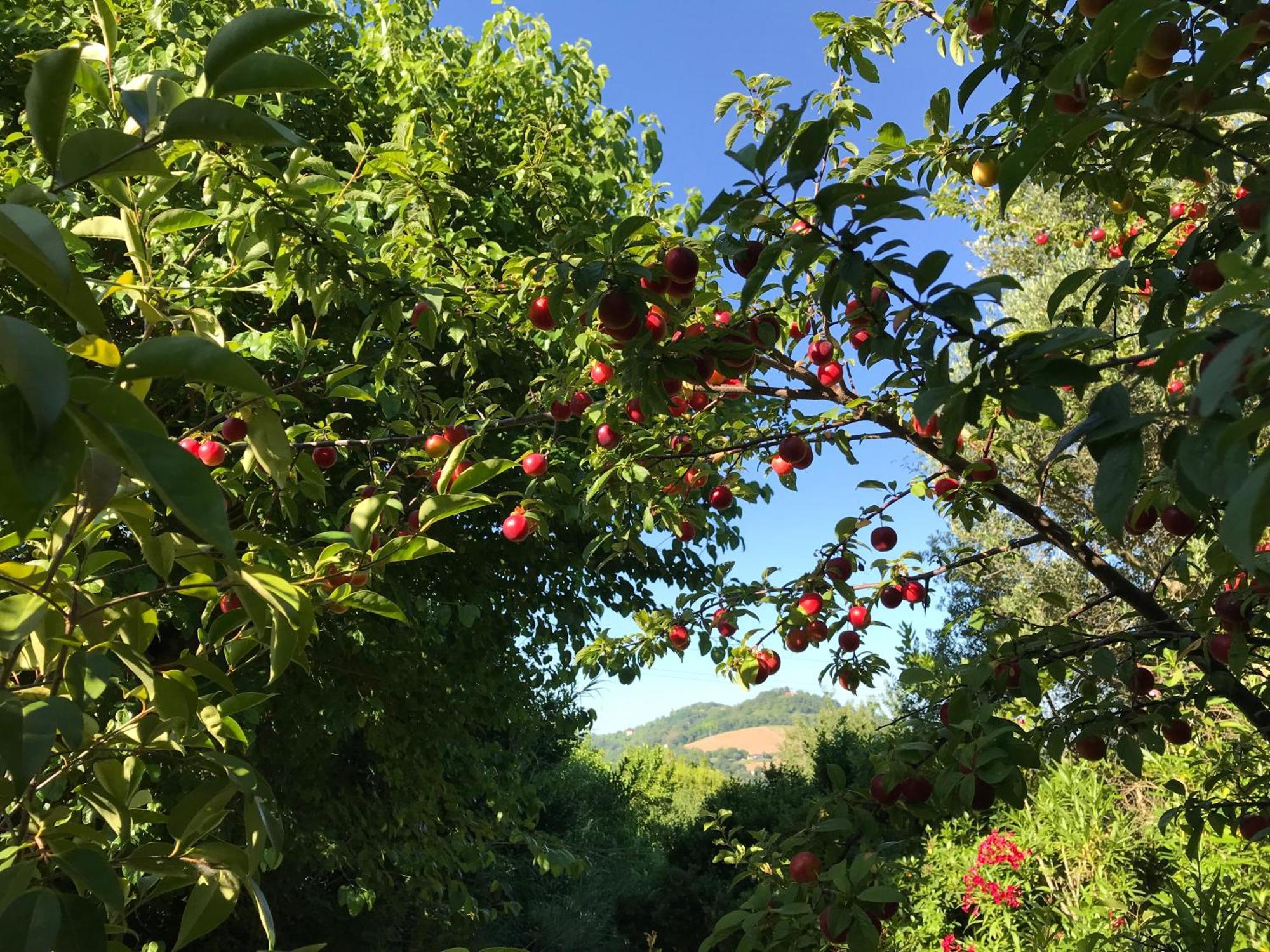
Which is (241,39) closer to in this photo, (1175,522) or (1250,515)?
(1250,515)

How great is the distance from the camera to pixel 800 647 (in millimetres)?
2822

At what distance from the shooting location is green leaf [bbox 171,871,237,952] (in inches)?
35.8

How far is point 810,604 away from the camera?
263cm

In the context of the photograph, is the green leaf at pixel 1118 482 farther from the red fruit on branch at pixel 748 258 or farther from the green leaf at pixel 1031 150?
the red fruit on branch at pixel 748 258

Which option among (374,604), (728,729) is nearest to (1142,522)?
(374,604)

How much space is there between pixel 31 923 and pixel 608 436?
6.72 ft

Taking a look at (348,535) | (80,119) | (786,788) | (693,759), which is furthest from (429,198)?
(693,759)

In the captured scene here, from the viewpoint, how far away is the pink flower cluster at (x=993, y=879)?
4.39 m

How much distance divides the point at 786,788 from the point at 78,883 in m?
12.4

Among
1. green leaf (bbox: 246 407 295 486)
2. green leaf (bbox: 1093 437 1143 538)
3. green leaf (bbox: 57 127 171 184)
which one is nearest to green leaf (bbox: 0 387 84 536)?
green leaf (bbox: 57 127 171 184)

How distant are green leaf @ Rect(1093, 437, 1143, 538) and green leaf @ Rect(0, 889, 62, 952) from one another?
3.37 feet

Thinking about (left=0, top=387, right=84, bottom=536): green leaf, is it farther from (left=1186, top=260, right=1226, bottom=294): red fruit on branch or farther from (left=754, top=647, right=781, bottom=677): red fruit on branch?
(left=754, top=647, right=781, bottom=677): red fruit on branch

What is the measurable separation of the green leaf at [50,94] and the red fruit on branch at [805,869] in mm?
1646

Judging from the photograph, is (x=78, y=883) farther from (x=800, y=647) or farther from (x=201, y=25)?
(x=201, y=25)
